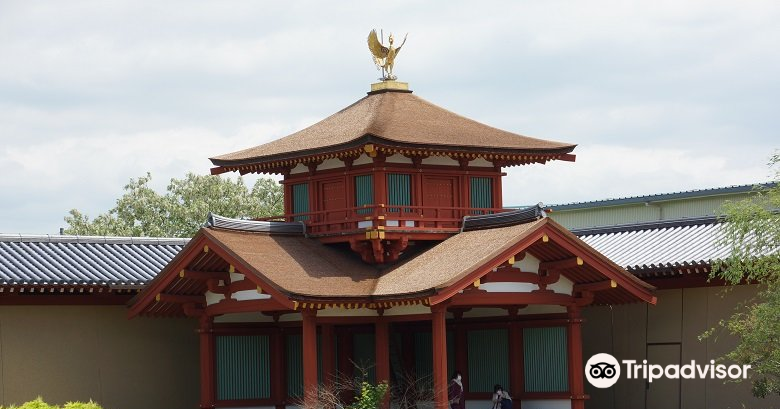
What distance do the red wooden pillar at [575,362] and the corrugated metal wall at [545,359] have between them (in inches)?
12.0

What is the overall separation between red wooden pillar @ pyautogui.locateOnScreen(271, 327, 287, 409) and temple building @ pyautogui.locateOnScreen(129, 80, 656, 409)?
0.05 metres

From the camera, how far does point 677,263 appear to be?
28766mm

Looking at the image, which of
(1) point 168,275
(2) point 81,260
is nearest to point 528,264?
(1) point 168,275

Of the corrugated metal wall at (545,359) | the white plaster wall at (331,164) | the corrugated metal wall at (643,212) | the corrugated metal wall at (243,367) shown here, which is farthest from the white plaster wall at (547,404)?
the corrugated metal wall at (643,212)

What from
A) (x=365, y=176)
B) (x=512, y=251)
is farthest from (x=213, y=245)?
(x=512, y=251)

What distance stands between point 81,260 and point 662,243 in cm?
1363

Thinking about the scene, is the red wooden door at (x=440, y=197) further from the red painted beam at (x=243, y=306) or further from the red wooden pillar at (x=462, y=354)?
the red painted beam at (x=243, y=306)

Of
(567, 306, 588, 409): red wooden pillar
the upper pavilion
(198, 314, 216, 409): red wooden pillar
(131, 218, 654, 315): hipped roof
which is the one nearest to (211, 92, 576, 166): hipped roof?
the upper pavilion

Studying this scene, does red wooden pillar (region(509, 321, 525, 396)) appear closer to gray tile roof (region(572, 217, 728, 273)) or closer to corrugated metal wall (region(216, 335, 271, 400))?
gray tile roof (region(572, 217, 728, 273))

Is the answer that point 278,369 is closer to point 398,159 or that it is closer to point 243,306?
point 243,306

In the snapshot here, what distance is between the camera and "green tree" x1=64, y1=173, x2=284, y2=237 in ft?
176

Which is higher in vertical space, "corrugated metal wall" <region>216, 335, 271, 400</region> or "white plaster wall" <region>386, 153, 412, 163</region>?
"white plaster wall" <region>386, 153, 412, 163</region>

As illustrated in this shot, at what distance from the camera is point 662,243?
3114cm

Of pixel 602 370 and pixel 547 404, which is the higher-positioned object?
pixel 602 370
